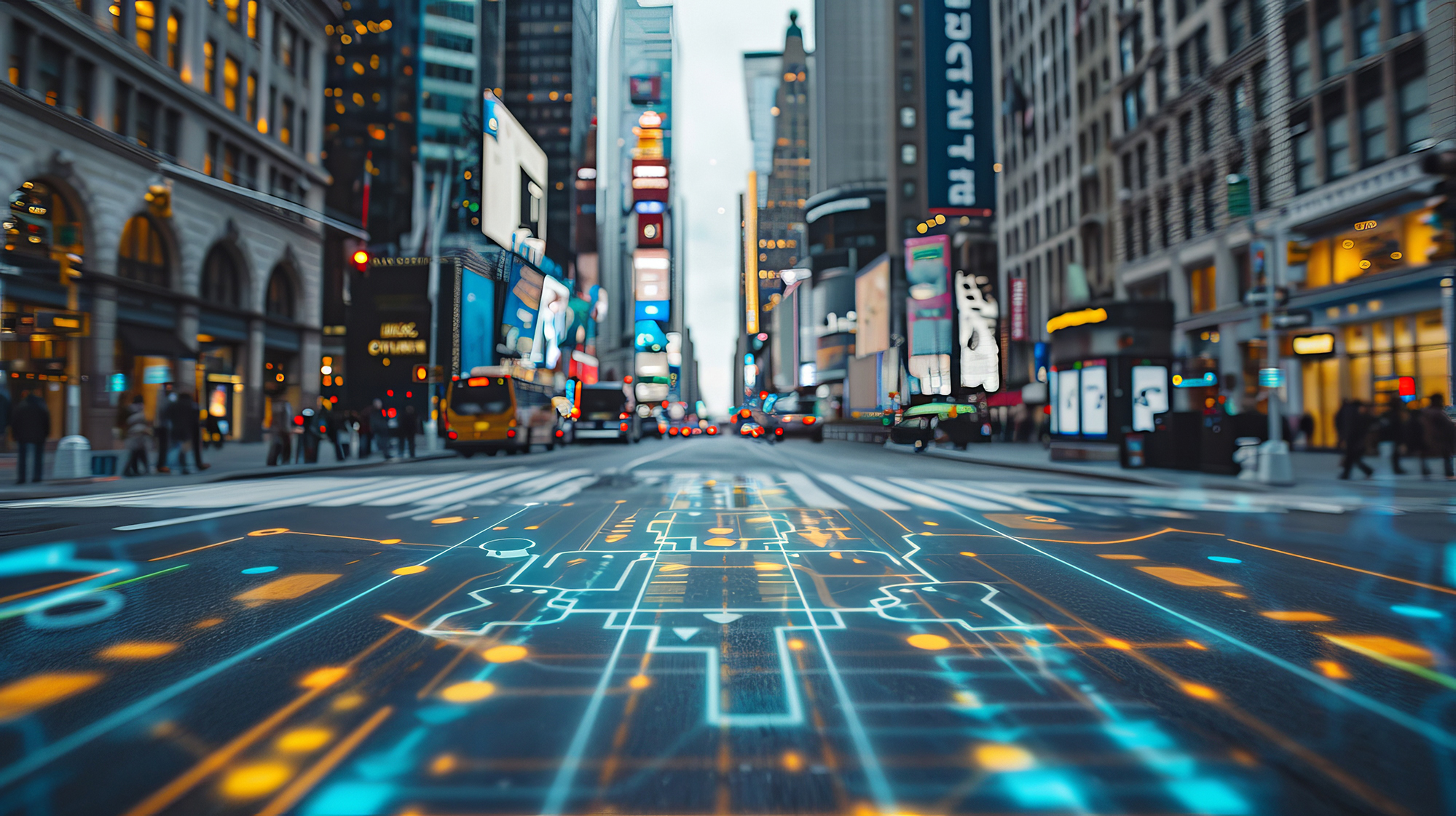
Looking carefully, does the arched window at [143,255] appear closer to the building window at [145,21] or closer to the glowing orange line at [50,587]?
the building window at [145,21]

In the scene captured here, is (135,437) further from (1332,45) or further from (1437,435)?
(1332,45)

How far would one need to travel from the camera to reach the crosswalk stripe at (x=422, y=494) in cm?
1173

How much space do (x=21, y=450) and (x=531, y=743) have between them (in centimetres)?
1671

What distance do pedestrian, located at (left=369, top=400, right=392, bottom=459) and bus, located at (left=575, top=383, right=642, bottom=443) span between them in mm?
20015

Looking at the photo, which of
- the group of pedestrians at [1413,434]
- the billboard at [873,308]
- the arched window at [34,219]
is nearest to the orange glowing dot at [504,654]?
the arched window at [34,219]

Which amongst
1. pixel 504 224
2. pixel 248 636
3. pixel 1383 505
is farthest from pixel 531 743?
pixel 504 224

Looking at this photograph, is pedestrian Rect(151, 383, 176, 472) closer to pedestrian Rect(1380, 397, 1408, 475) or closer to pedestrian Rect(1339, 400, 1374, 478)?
pedestrian Rect(1339, 400, 1374, 478)

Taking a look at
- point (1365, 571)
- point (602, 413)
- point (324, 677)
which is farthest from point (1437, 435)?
point (602, 413)

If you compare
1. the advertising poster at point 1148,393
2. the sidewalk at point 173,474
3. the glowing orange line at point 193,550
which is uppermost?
the advertising poster at point 1148,393

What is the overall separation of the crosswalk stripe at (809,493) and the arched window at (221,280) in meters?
28.1

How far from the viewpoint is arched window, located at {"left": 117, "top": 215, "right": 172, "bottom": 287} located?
28.6 m

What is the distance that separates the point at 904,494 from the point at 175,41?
33888 millimetres

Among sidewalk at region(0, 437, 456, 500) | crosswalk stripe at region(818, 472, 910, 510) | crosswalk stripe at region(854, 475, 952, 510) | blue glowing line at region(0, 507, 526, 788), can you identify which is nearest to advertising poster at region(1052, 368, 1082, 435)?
crosswalk stripe at region(854, 475, 952, 510)

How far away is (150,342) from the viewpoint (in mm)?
28484
